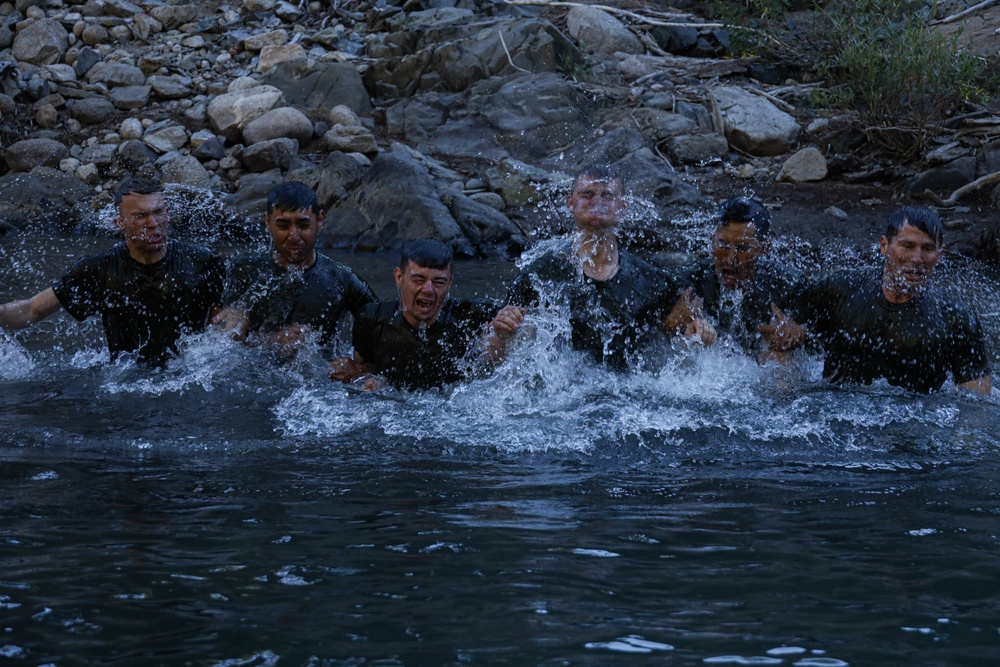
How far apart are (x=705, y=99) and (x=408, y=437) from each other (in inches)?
410

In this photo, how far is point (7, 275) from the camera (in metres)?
10.8

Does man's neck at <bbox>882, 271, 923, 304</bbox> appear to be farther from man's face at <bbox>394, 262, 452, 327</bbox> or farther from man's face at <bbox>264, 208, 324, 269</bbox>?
man's face at <bbox>264, 208, 324, 269</bbox>

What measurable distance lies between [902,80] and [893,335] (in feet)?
25.0

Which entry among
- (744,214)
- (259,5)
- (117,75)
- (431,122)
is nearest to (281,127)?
(431,122)

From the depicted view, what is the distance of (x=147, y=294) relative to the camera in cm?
677

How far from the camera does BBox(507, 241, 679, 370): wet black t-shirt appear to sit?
6371 millimetres

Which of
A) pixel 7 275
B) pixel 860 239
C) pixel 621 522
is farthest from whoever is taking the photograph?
pixel 860 239

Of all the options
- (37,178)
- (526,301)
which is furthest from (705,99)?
(526,301)

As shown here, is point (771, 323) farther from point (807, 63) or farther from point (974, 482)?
point (807, 63)

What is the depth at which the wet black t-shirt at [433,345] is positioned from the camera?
6.33m

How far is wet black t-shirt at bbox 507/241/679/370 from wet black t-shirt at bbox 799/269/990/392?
3.04 ft

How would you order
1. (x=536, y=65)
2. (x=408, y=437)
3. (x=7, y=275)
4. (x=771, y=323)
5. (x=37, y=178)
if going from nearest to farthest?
(x=408, y=437), (x=771, y=323), (x=7, y=275), (x=37, y=178), (x=536, y=65)

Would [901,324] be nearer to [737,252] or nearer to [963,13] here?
[737,252]

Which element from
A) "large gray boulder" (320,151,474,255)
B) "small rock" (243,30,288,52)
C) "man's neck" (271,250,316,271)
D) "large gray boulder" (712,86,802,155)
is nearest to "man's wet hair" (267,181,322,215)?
"man's neck" (271,250,316,271)
